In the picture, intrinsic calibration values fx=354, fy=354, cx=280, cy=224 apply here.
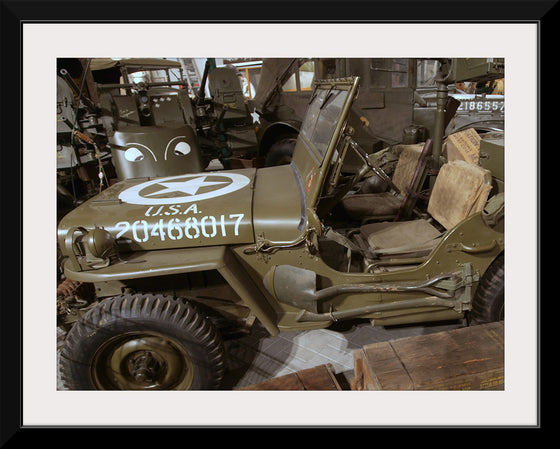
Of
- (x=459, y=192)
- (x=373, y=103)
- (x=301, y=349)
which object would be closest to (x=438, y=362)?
(x=301, y=349)

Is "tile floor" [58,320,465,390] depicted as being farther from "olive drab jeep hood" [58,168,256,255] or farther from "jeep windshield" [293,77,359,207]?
"jeep windshield" [293,77,359,207]

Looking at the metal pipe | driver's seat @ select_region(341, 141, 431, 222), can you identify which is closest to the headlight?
the metal pipe

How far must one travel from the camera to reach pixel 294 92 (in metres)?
5.84

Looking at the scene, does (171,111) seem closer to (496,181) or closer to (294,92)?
(294,92)

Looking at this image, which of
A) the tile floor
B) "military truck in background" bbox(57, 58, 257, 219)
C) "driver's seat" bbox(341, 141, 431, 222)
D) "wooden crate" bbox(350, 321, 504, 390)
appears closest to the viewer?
"wooden crate" bbox(350, 321, 504, 390)

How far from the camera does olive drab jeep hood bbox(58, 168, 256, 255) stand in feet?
6.48

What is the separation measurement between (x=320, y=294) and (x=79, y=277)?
129 centimetres

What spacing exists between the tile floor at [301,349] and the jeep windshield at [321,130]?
1.11 metres

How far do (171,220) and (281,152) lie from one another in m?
3.98

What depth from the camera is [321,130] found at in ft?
7.14

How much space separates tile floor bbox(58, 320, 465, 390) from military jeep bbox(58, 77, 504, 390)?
33 centimetres

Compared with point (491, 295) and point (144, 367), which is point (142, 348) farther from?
point (491, 295)

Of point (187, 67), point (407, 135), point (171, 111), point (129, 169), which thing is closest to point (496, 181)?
point (407, 135)

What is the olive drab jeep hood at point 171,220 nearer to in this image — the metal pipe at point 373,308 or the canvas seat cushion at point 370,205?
the metal pipe at point 373,308
